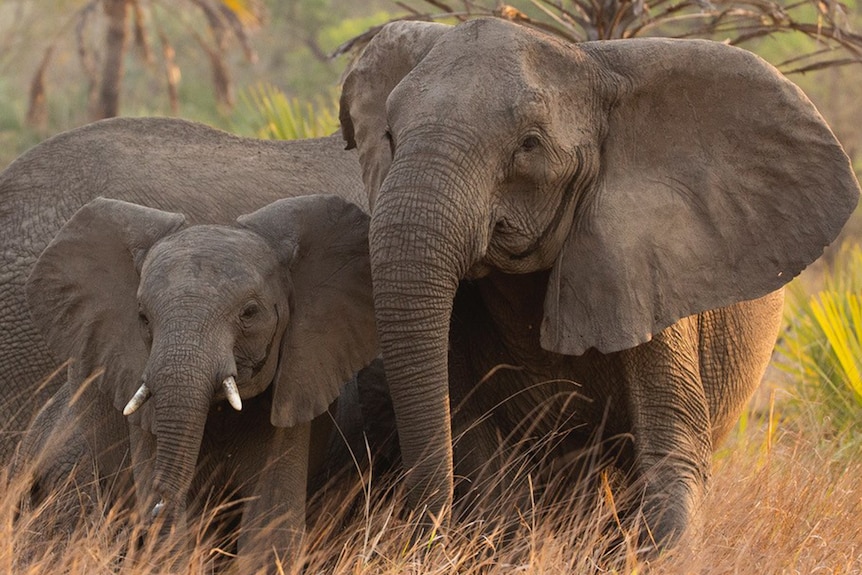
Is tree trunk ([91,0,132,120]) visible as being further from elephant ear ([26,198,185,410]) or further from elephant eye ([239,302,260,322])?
elephant eye ([239,302,260,322])

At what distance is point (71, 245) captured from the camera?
5.30 meters

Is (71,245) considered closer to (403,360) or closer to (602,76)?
(403,360)

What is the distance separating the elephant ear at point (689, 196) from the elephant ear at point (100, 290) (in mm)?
1337

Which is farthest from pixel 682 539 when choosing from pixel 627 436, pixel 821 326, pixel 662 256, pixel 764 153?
pixel 821 326

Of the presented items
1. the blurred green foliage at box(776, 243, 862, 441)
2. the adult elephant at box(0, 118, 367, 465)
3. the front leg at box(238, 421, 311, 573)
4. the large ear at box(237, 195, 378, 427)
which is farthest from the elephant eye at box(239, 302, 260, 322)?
the blurred green foliage at box(776, 243, 862, 441)

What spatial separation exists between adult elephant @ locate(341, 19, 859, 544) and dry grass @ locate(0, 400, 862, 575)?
214 millimetres

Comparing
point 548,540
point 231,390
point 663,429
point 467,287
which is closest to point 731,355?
point 663,429

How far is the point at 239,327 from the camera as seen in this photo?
4777mm

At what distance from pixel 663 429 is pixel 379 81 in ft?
4.99

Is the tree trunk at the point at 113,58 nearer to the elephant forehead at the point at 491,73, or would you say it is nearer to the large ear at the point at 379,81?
the large ear at the point at 379,81

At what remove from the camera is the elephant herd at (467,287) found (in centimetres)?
458

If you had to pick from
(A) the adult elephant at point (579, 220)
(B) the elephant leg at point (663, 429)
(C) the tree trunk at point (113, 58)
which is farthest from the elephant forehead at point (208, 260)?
(C) the tree trunk at point (113, 58)

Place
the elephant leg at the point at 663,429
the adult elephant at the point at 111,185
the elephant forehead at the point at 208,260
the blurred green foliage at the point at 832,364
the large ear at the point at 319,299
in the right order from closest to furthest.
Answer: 1. the elephant forehead at the point at 208,260
2. the large ear at the point at 319,299
3. the elephant leg at the point at 663,429
4. the adult elephant at the point at 111,185
5. the blurred green foliage at the point at 832,364

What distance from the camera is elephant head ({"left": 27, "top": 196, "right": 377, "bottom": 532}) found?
4547 millimetres
